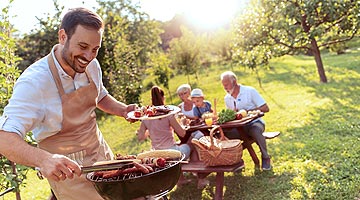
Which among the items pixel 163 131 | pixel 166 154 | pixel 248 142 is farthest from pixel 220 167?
pixel 166 154

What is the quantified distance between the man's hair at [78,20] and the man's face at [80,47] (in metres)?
0.02

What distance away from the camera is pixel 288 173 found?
16.8ft

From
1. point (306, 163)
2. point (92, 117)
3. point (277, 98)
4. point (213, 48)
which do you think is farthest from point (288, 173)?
point (213, 48)

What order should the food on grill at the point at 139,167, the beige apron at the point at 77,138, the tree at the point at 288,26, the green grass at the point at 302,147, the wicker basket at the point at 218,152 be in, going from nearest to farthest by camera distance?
the food on grill at the point at 139,167
the beige apron at the point at 77,138
the wicker basket at the point at 218,152
the green grass at the point at 302,147
the tree at the point at 288,26

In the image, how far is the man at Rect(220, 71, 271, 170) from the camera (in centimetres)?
537

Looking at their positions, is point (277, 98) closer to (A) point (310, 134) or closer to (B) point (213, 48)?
(A) point (310, 134)

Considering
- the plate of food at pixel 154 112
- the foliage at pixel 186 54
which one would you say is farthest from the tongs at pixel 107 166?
the foliage at pixel 186 54

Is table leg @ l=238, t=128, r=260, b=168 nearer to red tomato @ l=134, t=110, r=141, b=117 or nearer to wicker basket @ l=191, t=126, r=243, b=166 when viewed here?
wicker basket @ l=191, t=126, r=243, b=166

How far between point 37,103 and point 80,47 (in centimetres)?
34

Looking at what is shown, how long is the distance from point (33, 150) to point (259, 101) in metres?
4.27

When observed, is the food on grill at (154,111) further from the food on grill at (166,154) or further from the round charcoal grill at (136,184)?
the round charcoal grill at (136,184)

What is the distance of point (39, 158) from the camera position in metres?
1.71

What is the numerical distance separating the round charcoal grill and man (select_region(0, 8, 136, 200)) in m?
0.16

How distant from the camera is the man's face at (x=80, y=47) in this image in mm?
1990
